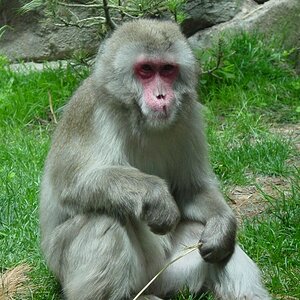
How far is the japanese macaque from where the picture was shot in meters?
4.96

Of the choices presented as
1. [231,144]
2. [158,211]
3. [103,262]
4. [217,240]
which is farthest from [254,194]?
[103,262]

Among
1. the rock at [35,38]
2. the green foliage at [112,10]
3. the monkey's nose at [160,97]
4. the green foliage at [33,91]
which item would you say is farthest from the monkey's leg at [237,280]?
the rock at [35,38]

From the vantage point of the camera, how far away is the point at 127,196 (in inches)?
196

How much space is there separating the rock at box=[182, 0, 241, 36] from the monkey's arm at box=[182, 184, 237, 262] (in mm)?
5327

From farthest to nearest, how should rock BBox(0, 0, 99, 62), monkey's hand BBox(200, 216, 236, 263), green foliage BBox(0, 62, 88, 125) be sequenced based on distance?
rock BBox(0, 0, 99, 62), green foliage BBox(0, 62, 88, 125), monkey's hand BBox(200, 216, 236, 263)

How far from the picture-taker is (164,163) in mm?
5473

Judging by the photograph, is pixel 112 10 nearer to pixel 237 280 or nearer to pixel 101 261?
pixel 237 280

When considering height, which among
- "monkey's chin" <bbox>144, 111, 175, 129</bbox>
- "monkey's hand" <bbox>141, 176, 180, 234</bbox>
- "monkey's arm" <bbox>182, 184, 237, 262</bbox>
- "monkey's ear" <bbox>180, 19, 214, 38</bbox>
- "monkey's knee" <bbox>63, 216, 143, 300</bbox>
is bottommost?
"monkey's ear" <bbox>180, 19, 214, 38</bbox>

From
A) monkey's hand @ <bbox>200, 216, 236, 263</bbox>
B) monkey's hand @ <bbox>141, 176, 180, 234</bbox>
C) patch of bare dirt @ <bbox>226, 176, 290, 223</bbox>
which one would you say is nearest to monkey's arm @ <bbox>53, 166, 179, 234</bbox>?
monkey's hand @ <bbox>141, 176, 180, 234</bbox>

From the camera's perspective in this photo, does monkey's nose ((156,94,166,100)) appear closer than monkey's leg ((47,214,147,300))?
No

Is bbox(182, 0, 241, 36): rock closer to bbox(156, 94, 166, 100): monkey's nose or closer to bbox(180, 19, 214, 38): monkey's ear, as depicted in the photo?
bbox(180, 19, 214, 38): monkey's ear

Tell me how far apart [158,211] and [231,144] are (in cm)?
363

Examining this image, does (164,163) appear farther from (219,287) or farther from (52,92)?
(52,92)

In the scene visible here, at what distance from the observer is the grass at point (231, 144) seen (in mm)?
6086
